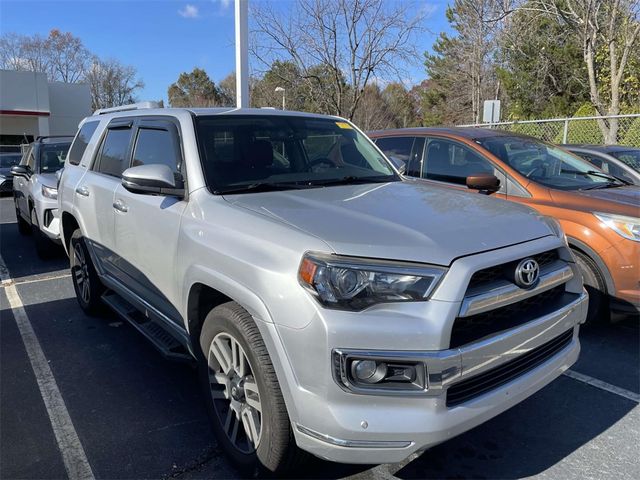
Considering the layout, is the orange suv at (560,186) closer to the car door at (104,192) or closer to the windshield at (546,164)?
the windshield at (546,164)

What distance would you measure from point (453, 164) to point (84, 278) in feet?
12.9

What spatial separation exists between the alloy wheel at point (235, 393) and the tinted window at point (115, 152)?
6.76 feet

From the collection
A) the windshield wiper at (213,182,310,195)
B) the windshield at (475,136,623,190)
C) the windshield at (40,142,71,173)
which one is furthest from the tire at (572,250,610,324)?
the windshield at (40,142,71,173)

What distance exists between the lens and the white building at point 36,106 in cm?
3231

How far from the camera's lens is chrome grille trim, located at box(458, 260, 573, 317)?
222 centimetres

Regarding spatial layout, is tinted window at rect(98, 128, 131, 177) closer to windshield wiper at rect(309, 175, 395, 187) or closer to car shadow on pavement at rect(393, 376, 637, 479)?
windshield wiper at rect(309, 175, 395, 187)

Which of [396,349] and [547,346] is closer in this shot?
[396,349]

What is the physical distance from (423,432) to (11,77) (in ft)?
123

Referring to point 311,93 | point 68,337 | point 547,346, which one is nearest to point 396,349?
point 547,346

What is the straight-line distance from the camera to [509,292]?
94.0 inches

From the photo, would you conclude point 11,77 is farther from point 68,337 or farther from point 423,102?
point 68,337

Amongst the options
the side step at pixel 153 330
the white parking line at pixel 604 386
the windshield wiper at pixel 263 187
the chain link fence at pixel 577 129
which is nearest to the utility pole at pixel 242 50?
Result: the chain link fence at pixel 577 129

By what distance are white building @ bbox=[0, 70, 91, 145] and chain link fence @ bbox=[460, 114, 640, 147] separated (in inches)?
1170

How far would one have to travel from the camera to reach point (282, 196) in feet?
9.93
